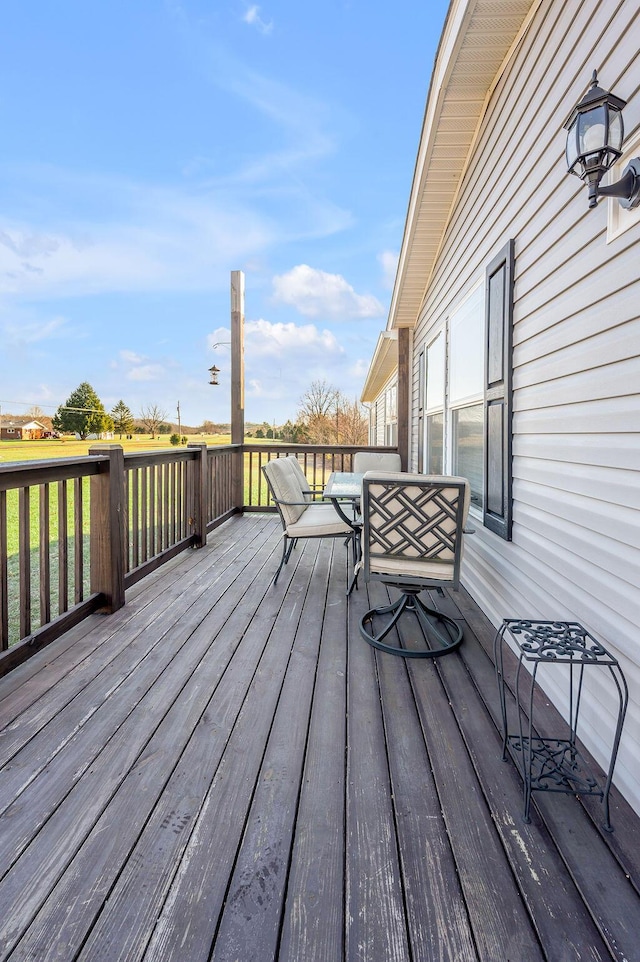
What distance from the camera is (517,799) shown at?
1532 mm

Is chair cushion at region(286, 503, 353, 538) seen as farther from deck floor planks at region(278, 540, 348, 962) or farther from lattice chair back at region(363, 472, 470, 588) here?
deck floor planks at region(278, 540, 348, 962)

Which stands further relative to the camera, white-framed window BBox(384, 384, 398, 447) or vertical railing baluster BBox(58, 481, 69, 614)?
white-framed window BBox(384, 384, 398, 447)

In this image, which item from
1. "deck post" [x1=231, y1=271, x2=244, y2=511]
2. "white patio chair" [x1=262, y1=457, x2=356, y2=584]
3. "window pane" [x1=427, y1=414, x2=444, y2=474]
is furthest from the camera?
"deck post" [x1=231, y1=271, x2=244, y2=511]

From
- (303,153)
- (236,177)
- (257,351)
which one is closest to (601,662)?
Answer: (303,153)

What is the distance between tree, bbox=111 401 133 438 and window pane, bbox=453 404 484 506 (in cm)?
560

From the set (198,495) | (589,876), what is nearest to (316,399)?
(198,495)

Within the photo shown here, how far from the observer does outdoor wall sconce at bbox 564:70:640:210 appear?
151 centimetres

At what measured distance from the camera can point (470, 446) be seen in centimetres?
367

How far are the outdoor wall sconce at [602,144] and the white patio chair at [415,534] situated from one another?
1290 mm

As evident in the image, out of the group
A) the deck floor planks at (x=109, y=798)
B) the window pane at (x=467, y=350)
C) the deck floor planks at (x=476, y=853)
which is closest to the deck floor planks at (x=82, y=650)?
the deck floor planks at (x=109, y=798)

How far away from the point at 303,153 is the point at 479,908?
70.6 feet

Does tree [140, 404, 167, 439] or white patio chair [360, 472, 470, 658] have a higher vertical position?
tree [140, 404, 167, 439]

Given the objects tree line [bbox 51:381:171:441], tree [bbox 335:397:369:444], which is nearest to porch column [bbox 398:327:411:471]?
tree line [bbox 51:381:171:441]

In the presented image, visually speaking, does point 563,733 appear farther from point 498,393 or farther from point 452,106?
point 452,106
